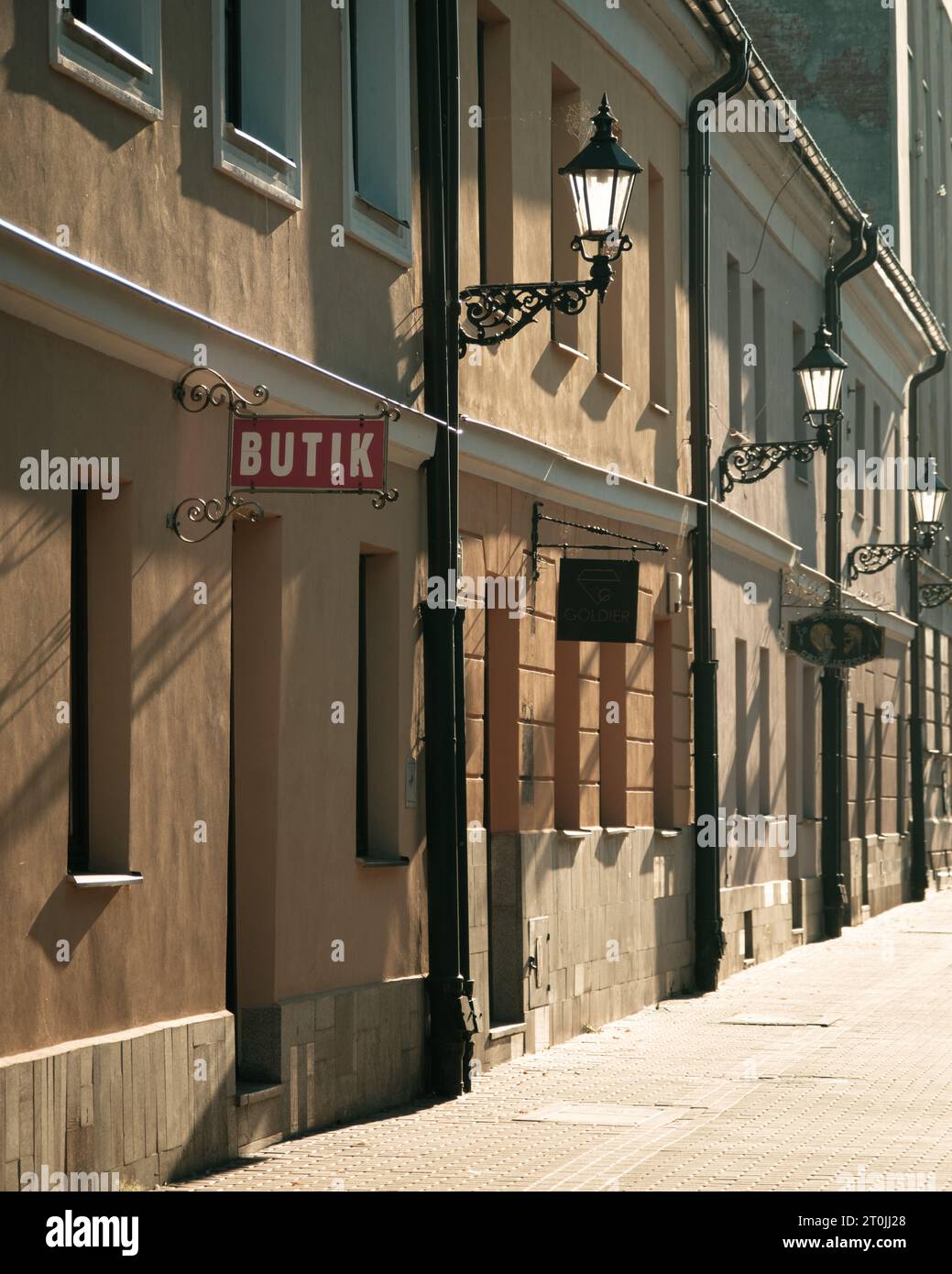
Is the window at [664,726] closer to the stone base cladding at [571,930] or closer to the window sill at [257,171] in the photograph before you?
the stone base cladding at [571,930]

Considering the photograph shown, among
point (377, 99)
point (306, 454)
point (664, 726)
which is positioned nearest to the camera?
point (306, 454)

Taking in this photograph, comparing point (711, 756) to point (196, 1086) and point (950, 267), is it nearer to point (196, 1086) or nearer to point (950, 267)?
point (196, 1086)

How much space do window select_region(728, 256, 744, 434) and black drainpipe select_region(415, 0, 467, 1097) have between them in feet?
30.6

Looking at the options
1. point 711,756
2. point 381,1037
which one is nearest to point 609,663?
point 711,756

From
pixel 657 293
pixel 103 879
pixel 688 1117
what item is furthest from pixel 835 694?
pixel 103 879

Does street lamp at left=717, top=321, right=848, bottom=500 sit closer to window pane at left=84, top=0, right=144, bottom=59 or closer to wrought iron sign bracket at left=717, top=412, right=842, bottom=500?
wrought iron sign bracket at left=717, top=412, right=842, bottom=500

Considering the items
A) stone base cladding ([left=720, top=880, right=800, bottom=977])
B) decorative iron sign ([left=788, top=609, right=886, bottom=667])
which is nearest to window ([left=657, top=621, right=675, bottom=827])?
stone base cladding ([left=720, top=880, right=800, bottom=977])

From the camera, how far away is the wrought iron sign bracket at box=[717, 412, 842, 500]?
21281mm

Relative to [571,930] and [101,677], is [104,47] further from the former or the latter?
[571,930]

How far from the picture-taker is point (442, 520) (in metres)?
13.4

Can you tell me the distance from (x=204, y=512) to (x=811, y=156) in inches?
631

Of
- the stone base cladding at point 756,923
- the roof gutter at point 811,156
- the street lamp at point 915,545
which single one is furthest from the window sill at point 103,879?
the street lamp at point 915,545

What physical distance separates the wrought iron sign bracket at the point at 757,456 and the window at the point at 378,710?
28.9 ft
